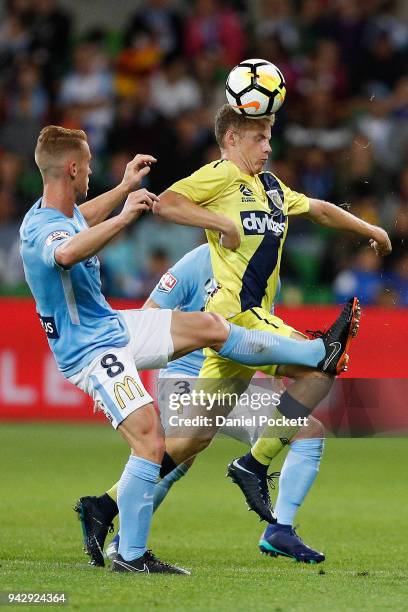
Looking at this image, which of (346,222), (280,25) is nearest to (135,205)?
(346,222)

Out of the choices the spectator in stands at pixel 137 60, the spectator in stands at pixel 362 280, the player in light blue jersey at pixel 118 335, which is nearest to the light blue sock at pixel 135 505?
the player in light blue jersey at pixel 118 335

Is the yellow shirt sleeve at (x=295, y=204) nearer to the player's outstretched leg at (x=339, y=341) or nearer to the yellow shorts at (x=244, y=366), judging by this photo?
the yellow shorts at (x=244, y=366)

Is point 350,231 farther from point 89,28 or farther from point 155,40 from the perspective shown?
point 89,28

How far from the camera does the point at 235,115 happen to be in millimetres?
7586

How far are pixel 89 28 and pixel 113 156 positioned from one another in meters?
3.63

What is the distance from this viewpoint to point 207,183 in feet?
24.3

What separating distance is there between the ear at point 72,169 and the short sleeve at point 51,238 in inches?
11.5

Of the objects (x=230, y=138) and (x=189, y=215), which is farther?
(x=230, y=138)

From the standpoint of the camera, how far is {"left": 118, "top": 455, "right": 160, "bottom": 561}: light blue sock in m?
6.68

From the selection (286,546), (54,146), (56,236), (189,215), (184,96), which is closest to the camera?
(56,236)

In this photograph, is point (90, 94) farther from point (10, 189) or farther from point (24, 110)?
point (10, 189)

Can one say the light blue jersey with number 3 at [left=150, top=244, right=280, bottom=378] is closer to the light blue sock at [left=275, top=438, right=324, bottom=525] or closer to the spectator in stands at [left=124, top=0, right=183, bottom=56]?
the light blue sock at [left=275, top=438, right=324, bottom=525]

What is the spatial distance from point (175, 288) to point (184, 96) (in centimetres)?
909

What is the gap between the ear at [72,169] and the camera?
22.7 feet
